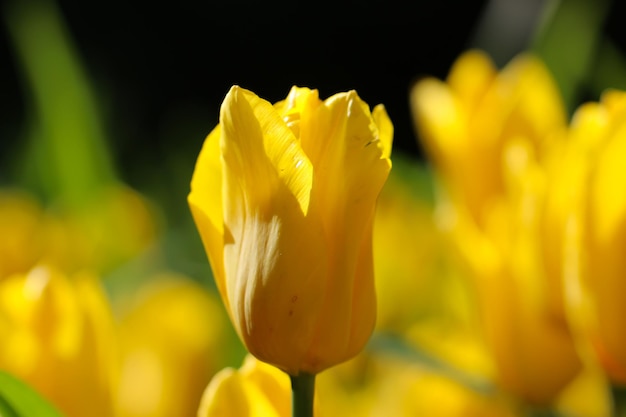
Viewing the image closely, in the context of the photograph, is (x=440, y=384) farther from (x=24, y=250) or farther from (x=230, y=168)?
(x=24, y=250)

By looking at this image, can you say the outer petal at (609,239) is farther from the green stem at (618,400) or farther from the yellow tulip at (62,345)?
the yellow tulip at (62,345)

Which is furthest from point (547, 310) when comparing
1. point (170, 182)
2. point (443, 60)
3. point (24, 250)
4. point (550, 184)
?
point (443, 60)

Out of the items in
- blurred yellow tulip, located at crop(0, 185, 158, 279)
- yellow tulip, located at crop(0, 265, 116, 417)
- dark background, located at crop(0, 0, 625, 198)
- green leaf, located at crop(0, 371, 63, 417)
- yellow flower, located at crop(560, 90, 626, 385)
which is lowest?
dark background, located at crop(0, 0, 625, 198)

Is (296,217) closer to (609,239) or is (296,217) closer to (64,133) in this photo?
(609,239)

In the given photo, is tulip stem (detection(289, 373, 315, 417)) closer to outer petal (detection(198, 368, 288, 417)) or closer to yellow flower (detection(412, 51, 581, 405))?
outer petal (detection(198, 368, 288, 417))

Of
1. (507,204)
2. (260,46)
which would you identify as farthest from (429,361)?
(260,46)

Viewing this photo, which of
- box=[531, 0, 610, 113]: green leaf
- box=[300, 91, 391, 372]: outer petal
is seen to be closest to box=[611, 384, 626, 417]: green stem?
box=[300, 91, 391, 372]: outer petal
